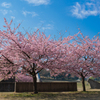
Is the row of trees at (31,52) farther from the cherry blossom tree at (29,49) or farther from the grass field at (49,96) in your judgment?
the grass field at (49,96)

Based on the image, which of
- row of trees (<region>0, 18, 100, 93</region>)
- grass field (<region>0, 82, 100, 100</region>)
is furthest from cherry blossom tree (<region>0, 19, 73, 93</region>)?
grass field (<region>0, 82, 100, 100</region>)

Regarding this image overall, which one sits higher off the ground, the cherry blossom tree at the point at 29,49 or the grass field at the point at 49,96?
the cherry blossom tree at the point at 29,49

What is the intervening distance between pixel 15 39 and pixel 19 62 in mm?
2510

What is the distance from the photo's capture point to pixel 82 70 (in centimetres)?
1822

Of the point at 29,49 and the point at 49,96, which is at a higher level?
the point at 29,49

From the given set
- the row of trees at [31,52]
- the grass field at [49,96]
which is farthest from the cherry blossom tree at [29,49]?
the grass field at [49,96]

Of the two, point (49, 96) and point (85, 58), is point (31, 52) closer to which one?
point (49, 96)

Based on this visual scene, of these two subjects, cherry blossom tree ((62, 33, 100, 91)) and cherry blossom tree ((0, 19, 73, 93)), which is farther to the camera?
cherry blossom tree ((62, 33, 100, 91))

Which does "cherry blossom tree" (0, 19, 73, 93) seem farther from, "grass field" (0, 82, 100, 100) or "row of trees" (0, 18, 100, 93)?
"grass field" (0, 82, 100, 100)

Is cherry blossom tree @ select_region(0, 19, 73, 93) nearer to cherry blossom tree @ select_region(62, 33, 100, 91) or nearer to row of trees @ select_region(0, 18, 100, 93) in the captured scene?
row of trees @ select_region(0, 18, 100, 93)

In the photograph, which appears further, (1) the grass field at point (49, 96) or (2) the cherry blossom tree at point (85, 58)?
(2) the cherry blossom tree at point (85, 58)

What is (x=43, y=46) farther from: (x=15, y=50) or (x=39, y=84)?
(x=39, y=84)

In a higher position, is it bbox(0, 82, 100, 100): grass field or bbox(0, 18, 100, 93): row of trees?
bbox(0, 18, 100, 93): row of trees

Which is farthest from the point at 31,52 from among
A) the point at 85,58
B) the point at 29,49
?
the point at 85,58
